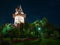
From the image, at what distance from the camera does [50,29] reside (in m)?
39.4

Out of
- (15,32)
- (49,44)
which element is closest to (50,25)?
(15,32)

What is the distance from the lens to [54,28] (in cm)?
4047

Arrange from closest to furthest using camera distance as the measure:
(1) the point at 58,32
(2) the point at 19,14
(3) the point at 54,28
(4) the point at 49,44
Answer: (4) the point at 49,44 → (1) the point at 58,32 → (3) the point at 54,28 → (2) the point at 19,14

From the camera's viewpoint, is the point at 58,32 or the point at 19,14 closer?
the point at 58,32

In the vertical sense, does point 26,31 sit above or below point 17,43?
above

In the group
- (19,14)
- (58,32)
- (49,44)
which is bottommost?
(49,44)

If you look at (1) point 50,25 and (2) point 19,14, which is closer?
(1) point 50,25

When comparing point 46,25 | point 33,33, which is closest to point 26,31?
point 33,33

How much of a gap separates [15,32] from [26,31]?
2722mm

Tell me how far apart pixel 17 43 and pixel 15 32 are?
1305cm

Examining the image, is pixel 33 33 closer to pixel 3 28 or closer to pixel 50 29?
pixel 50 29

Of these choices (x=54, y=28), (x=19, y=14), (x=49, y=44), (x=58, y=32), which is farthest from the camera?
(x=19, y=14)

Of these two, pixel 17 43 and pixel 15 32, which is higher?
pixel 15 32

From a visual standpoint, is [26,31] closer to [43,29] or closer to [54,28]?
[43,29]
